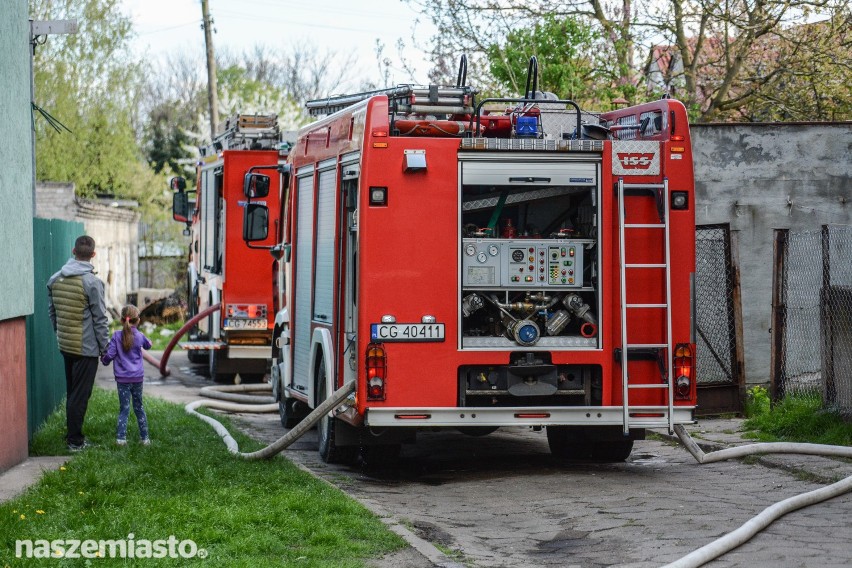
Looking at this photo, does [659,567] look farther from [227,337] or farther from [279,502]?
[227,337]

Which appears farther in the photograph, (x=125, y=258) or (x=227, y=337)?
(x=125, y=258)

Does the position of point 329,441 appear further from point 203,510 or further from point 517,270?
point 203,510

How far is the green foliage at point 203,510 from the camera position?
24.3ft

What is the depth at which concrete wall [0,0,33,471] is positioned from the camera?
34.5ft

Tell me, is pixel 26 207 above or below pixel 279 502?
above

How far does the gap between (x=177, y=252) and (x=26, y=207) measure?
35.6 meters

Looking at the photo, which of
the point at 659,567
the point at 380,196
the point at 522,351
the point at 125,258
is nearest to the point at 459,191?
the point at 380,196

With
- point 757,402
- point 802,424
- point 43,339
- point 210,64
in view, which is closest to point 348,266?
point 43,339

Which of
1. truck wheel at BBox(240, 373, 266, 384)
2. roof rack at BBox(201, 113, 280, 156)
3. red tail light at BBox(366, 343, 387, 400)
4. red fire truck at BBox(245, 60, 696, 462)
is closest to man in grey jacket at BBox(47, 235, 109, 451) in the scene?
red fire truck at BBox(245, 60, 696, 462)

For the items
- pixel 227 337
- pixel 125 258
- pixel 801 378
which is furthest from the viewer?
pixel 125 258

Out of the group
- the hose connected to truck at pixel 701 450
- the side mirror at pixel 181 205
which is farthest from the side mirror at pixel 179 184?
the hose connected to truck at pixel 701 450

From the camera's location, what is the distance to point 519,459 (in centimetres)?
1186

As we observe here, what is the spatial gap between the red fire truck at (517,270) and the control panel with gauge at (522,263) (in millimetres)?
11

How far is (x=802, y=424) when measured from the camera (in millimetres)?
12070
